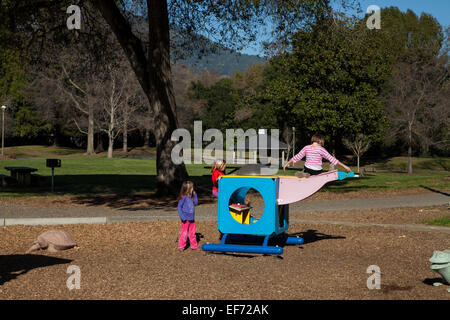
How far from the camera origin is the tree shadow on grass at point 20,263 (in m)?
7.65

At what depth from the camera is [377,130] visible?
39.1 m

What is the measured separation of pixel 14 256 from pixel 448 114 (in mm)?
47731

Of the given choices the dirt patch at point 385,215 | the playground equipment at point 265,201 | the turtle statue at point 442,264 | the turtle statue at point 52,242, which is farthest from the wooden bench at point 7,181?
the turtle statue at point 442,264

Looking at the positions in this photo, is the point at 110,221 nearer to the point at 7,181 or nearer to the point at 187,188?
the point at 187,188

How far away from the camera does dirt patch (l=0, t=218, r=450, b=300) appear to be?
6590mm

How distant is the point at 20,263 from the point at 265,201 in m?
4.04

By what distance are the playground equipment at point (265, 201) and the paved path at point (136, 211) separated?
3.79 m

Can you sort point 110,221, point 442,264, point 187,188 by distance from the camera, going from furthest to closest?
point 110,221 < point 187,188 < point 442,264

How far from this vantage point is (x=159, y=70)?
1741 centimetres

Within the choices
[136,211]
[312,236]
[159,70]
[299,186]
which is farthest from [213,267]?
[159,70]

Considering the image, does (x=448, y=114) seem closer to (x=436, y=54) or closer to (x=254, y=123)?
(x=436, y=54)

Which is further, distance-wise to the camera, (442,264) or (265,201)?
(265,201)

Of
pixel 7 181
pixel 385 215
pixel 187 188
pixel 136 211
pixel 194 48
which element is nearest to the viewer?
pixel 187 188

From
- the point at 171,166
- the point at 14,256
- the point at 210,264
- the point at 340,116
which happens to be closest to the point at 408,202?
the point at 171,166
